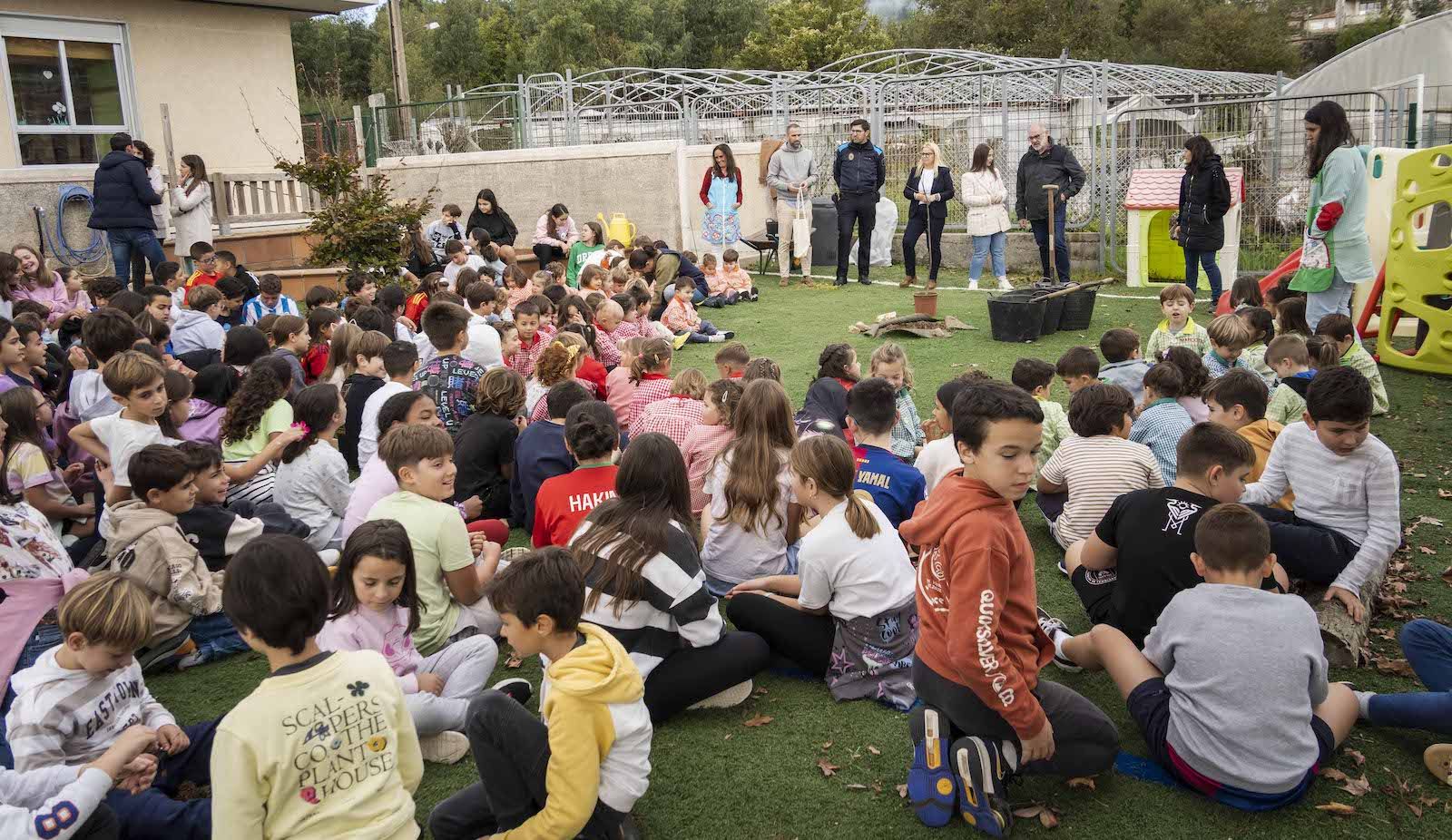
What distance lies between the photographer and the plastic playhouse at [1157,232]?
13.3 m

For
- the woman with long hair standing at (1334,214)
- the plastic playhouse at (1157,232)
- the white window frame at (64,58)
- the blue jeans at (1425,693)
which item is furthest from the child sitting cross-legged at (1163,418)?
the white window frame at (64,58)

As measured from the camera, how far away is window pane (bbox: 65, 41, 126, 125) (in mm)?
14633

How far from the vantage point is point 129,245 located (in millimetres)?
12055

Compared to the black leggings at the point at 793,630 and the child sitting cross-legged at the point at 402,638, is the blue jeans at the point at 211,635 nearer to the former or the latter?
the child sitting cross-legged at the point at 402,638

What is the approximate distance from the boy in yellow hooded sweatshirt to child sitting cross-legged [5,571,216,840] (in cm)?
96

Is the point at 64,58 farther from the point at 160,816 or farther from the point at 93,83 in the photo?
the point at 160,816

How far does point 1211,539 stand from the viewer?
11.3 feet

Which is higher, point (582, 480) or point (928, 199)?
point (928, 199)

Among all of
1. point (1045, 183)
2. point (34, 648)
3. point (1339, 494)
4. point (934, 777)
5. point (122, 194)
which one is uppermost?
point (122, 194)

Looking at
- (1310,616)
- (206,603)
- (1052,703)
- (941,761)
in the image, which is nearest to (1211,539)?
(1310,616)

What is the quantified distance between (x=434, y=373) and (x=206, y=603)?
7.70ft

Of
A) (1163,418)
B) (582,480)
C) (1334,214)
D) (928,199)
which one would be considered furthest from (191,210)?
(1334,214)

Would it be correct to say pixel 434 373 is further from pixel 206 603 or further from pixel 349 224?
pixel 349 224

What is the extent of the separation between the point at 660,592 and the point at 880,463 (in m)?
1.56
